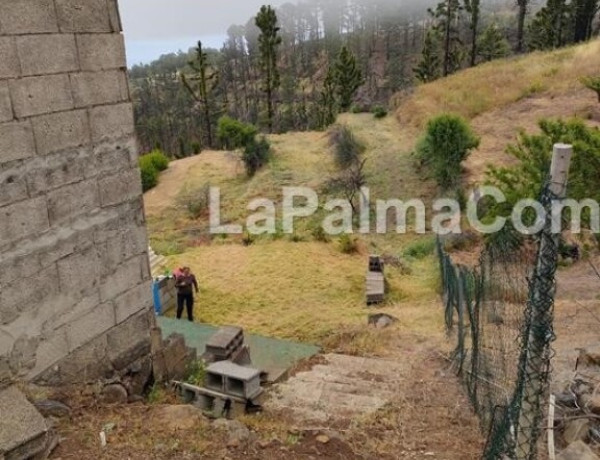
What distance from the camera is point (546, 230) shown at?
10.2 ft

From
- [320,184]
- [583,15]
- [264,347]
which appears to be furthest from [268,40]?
[264,347]

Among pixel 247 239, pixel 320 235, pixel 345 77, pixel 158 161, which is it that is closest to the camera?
pixel 320 235

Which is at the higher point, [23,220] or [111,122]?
[111,122]

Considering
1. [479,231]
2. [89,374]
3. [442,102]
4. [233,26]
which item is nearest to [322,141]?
[442,102]

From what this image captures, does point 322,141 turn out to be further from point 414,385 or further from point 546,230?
point 546,230

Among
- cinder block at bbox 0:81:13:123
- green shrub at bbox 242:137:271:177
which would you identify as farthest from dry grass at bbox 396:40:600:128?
cinder block at bbox 0:81:13:123

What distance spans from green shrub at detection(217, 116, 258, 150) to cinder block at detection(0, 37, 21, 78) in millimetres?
20163

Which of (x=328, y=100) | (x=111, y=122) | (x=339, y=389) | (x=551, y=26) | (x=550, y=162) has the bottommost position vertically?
(x=339, y=389)

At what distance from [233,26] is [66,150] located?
121m

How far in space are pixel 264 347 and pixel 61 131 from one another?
4.85 metres

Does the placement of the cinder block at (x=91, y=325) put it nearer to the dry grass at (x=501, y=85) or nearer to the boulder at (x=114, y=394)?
the boulder at (x=114, y=394)

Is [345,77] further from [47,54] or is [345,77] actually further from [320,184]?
[47,54]

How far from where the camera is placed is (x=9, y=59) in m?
3.67

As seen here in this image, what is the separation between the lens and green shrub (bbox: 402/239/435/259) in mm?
14484
